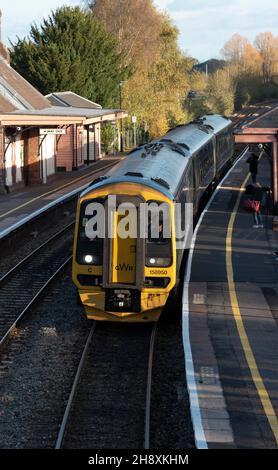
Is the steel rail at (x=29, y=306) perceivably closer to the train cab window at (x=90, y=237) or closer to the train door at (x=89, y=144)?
the train cab window at (x=90, y=237)

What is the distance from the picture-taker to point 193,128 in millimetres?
25781

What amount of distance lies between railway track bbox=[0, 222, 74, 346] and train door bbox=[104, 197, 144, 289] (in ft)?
7.06

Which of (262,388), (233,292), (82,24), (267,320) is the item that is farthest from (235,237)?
(82,24)

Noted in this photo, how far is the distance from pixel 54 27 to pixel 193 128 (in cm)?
2828

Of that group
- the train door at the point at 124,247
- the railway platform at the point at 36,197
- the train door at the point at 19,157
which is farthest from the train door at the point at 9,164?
the train door at the point at 124,247

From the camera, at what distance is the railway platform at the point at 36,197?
2333 centimetres

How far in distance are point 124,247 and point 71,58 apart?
38493 mm

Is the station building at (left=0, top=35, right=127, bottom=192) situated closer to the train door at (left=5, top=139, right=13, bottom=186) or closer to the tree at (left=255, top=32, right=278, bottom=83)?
the train door at (left=5, top=139, right=13, bottom=186)

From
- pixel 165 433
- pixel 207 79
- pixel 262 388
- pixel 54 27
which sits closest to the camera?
pixel 165 433

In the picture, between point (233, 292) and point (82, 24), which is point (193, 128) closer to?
point (233, 292)

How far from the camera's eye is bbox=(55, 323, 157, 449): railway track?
853cm

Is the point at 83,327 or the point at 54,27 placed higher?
the point at 54,27

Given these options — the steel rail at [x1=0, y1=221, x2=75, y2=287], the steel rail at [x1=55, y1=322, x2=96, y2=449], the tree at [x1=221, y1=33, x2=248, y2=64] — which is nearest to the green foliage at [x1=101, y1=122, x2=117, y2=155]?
the steel rail at [x1=0, y1=221, x2=75, y2=287]

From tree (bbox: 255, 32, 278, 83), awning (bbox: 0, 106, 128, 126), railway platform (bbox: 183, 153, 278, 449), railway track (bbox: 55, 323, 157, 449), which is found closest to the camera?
railway platform (bbox: 183, 153, 278, 449)
